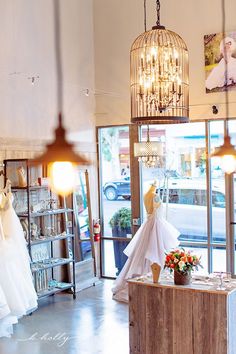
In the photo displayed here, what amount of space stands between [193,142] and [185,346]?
434cm

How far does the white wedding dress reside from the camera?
271 inches

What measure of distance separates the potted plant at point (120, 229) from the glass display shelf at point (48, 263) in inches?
53.7

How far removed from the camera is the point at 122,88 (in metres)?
9.49

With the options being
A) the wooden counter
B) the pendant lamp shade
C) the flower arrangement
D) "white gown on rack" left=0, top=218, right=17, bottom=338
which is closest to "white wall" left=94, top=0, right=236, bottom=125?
"white gown on rack" left=0, top=218, right=17, bottom=338

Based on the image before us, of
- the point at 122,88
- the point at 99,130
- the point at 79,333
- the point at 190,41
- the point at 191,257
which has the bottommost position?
the point at 79,333

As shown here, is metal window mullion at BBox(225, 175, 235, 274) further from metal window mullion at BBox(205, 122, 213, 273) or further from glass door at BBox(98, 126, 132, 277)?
glass door at BBox(98, 126, 132, 277)

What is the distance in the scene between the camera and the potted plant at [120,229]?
383 inches

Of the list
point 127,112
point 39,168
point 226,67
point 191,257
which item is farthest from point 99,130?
point 191,257

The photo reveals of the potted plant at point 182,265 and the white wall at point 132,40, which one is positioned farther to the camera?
the white wall at point 132,40

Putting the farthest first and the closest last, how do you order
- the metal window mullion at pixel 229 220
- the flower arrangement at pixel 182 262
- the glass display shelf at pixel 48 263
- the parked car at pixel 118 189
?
the parked car at pixel 118 189
the metal window mullion at pixel 229 220
the glass display shelf at pixel 48 263
the flower arrangement at pixel 182 262

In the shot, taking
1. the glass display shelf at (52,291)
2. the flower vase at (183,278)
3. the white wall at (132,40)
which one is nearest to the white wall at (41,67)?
the white wall at (132,40)

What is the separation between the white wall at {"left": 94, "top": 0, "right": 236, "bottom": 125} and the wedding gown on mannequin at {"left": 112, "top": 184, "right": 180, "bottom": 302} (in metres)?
1.74

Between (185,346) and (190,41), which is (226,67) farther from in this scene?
(185,346)

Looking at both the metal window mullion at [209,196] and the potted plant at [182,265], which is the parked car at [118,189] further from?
the potted plant at [182,265]
